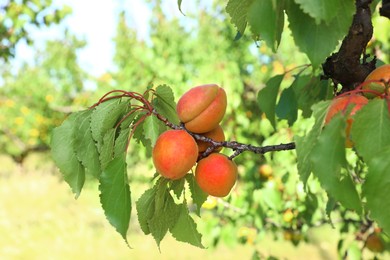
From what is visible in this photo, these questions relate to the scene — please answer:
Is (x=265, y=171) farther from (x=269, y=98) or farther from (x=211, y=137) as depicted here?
(x=211, y=137)

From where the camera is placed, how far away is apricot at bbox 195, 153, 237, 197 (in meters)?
0.91

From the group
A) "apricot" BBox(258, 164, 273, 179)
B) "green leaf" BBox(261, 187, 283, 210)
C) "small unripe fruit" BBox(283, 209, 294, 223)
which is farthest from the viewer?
"apricot" BBox(258, 164, 273, 179)

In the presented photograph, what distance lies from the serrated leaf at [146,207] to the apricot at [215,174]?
84 millimetres

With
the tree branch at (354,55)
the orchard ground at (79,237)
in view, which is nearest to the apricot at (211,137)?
the tree branch at (354,55)

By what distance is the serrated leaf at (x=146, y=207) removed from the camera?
934 millimetres

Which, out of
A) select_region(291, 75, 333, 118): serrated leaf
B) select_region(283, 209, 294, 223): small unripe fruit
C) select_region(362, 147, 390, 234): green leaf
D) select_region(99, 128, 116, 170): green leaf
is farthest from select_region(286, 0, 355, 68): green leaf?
select_region(283, 209, 294, 223): small unripe fruit

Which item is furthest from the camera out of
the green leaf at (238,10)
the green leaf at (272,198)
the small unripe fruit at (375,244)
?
the green leaf at (272,198)

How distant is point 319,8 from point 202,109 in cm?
37

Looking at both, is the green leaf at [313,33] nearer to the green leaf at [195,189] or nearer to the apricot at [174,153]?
the apricot at [174,153]

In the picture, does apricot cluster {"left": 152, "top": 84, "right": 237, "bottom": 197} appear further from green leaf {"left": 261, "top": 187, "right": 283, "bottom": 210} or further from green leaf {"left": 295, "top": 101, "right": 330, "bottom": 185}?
green leaf {"left": 261, "top": 187, "right": 283, "bottom": 210}

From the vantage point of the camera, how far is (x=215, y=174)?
0.92m

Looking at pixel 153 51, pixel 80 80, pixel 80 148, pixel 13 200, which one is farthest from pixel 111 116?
pixel 13 200

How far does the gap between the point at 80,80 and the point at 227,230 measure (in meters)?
5.09

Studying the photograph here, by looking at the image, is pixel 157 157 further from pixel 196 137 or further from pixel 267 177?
pixel 267 177
